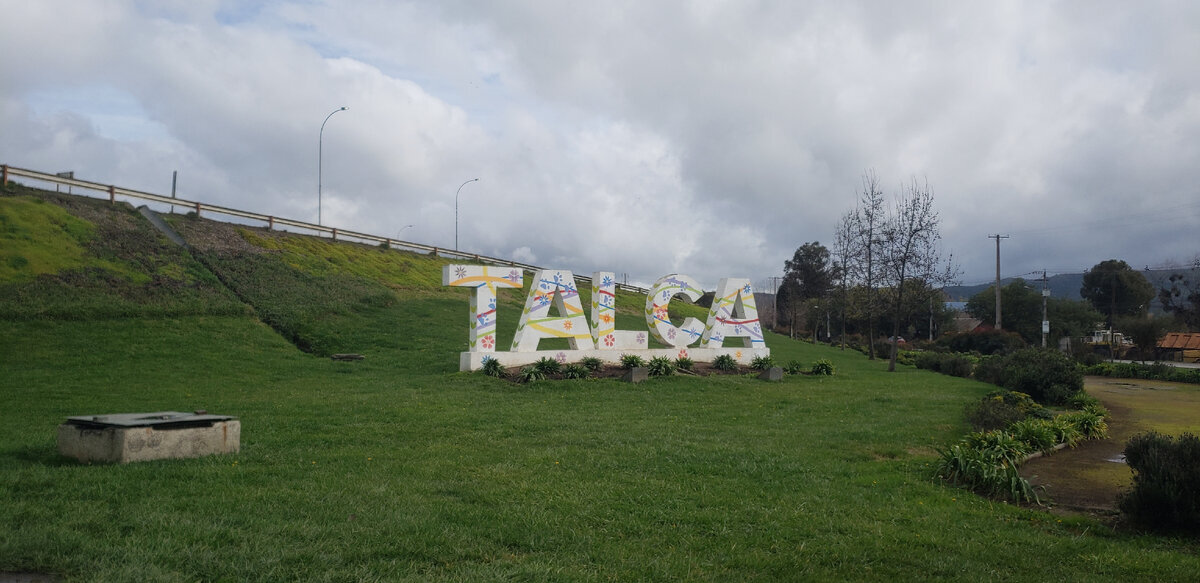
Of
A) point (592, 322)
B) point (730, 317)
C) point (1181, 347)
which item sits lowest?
point (1181, 347)

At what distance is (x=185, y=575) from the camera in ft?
14.9

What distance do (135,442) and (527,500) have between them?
415 centimetres

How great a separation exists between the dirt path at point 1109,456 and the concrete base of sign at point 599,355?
938 cm

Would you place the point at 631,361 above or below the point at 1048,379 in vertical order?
above

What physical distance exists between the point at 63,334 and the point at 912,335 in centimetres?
6708

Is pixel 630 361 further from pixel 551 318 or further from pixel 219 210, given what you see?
pixel 219 210

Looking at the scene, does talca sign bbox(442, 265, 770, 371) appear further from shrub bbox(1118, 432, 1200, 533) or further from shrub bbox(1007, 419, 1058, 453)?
shrub bbox(1118, 432, 1200, 533)

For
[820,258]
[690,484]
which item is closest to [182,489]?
[690,484]

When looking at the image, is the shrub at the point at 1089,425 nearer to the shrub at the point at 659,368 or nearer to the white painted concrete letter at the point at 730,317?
the shrub at the point at 659,368

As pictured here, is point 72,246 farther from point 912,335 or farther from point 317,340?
point 912,335

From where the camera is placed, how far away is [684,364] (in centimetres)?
2055

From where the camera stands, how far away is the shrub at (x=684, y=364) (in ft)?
66.5

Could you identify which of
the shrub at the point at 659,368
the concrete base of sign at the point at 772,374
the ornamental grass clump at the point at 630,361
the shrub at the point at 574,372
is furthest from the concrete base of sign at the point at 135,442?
the concrete base of sign at the point at 772,374

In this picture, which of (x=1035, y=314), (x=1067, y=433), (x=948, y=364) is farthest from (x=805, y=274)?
(x=1067, y=433)
